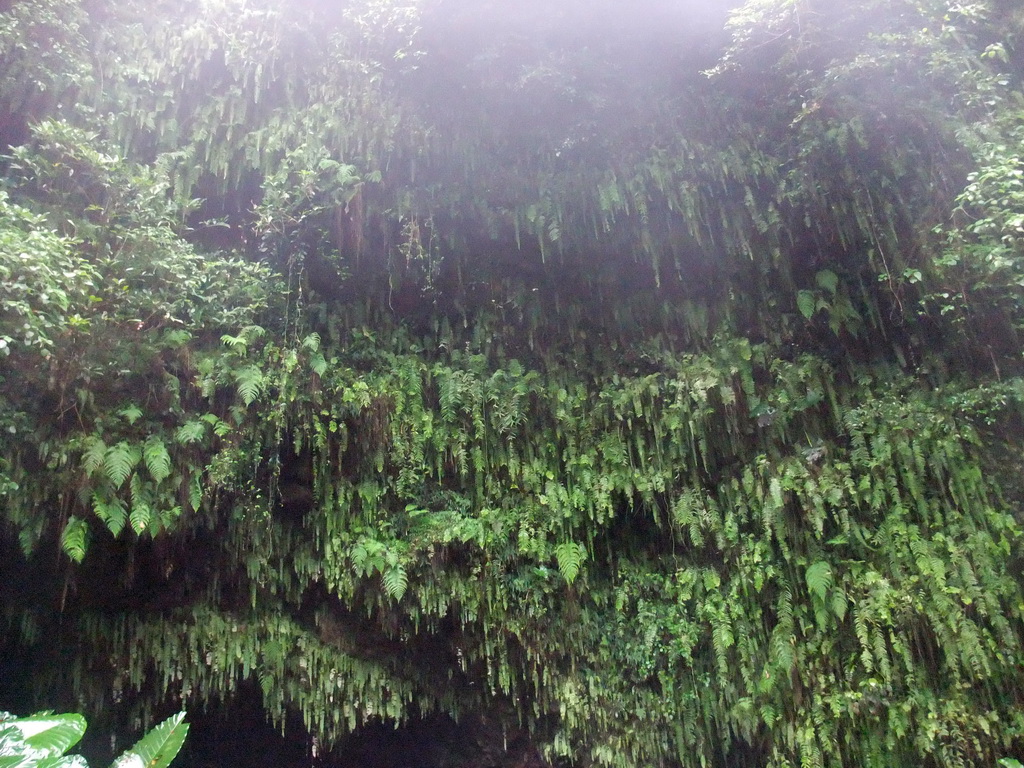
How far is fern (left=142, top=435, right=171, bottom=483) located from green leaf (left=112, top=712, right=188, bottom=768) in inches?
164

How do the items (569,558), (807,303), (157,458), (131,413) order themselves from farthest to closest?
(807,303), (569,558), (131,413), (157,458)

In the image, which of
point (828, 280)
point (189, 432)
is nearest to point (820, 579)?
point (828, 280)

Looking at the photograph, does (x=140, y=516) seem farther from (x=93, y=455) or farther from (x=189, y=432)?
(x=189, y=432)

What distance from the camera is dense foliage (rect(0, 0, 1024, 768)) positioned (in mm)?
5582

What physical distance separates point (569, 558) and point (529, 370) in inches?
93.4

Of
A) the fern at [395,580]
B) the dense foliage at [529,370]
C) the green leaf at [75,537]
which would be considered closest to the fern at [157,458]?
the dense foliage at [529,370]

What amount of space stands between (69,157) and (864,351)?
8471mm

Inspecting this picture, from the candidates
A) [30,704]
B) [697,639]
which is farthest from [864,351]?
[30,704]

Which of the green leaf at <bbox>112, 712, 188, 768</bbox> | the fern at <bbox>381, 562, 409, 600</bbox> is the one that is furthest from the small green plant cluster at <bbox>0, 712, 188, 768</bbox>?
the fern at <bbox>381, 562, 409, 600</bbox>

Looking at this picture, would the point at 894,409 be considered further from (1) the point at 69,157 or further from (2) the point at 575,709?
(1) the point at 69,157

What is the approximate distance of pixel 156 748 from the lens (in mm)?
1574

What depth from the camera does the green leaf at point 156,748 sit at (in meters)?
1.52

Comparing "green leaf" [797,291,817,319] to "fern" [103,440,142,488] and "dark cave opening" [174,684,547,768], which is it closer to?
"dark cave opening" [174,684,547,768]

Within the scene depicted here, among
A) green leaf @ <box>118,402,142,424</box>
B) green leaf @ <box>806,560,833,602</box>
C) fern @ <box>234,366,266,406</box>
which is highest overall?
fern @ <box>234,366,266,406</box>
